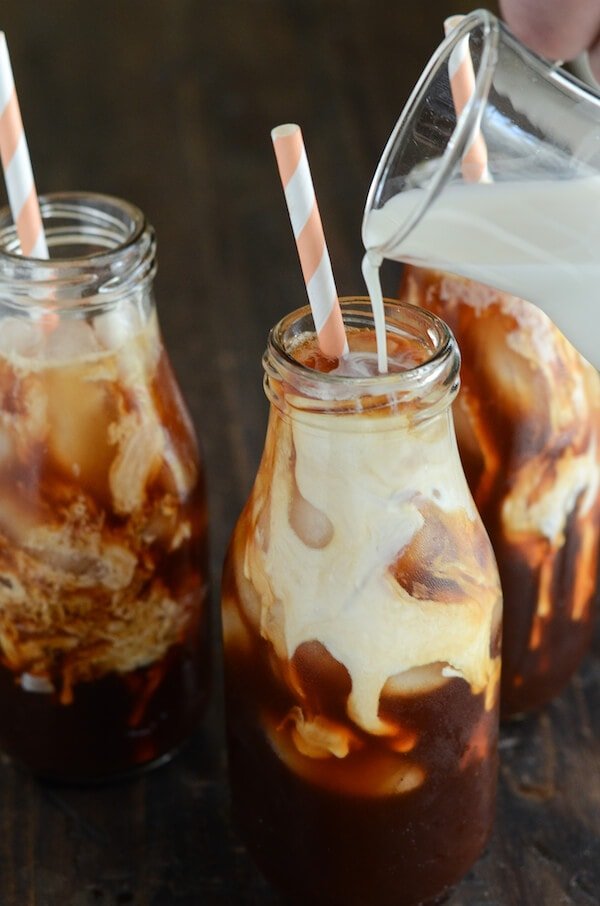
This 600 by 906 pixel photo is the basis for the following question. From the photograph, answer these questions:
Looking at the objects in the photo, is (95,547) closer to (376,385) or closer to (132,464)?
(132,464)

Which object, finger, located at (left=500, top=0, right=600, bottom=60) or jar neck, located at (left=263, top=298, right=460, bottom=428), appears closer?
jar neck, located at (left=263, top=298, right=460, bottom=428)

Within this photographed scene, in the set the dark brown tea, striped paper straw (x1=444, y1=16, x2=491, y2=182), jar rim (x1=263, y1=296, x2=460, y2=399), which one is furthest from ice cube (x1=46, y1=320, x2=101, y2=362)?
striped paper straw (x1=444, y1=16, x2=491, y2=182)

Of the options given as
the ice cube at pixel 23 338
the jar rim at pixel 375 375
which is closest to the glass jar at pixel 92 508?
the ice cube at pixel 23 338

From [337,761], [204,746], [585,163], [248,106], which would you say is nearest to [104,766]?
[204,746]

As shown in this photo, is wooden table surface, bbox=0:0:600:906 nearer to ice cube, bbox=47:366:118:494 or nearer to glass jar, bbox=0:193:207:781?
glass jar, bbox=0:193:207:781

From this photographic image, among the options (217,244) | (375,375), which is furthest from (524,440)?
(217,244)
